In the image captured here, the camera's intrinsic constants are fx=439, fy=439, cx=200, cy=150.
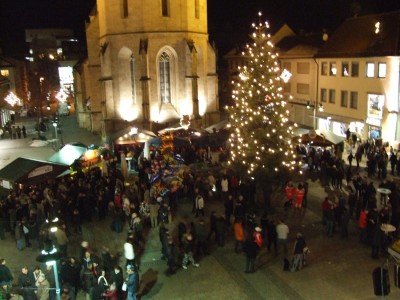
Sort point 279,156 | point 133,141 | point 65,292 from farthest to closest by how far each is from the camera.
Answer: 1. point 133,141
2. point 279,156
3. point 65,292

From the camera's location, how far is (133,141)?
88.6 ft

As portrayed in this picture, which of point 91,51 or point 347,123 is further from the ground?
point 91,51

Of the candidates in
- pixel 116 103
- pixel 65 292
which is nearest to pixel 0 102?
pixel 116 103

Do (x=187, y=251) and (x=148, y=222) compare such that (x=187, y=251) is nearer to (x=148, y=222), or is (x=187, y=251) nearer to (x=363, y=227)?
(x=148, y=222)

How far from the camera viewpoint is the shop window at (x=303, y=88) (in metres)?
39.8

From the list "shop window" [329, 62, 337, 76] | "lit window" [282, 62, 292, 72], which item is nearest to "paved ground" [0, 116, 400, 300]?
"shop window" [329, 62, 337, 76]

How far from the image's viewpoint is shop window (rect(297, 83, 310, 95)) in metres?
39.8

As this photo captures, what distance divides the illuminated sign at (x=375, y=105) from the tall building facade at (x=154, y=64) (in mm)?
11923

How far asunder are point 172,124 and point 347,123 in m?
13.4

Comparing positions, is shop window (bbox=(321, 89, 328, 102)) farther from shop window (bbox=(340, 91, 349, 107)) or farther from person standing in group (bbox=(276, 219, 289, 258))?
person standing in group (bbox=(276, 219, 289, 258))

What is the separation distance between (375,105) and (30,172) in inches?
897

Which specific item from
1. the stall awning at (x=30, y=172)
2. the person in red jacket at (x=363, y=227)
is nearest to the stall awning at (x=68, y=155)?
the stall awning at (x=30, y=172)

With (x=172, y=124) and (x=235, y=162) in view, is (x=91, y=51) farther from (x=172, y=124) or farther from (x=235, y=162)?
(x=235, y=162)

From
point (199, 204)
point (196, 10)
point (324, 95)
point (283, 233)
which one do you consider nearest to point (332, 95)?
point (324, 95)
